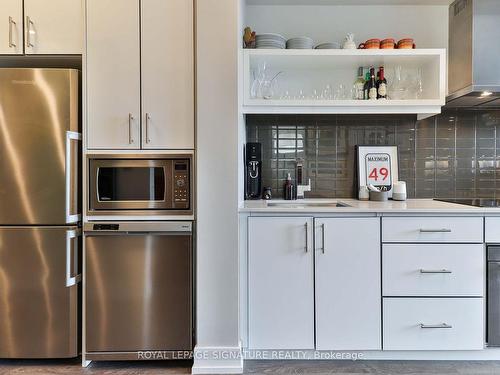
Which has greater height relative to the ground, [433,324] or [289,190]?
[289,190]

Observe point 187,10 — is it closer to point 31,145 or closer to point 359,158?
point 31,145

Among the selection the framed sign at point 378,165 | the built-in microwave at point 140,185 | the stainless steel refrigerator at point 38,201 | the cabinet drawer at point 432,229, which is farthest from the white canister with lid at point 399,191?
the stainless steel refrigerator at point 38,201

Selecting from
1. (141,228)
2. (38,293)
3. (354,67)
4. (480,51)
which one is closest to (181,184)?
(141,228)

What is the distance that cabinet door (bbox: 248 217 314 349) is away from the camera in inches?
74.8

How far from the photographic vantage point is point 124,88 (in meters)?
1.83

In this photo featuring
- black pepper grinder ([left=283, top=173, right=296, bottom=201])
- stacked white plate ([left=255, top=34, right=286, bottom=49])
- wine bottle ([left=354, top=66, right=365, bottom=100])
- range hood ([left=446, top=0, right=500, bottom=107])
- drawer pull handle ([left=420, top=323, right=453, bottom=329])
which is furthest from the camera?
black pepper grinder ([left=283, top=173, right=296, bottom=201])

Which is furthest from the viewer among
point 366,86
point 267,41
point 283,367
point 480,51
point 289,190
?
point 289,190

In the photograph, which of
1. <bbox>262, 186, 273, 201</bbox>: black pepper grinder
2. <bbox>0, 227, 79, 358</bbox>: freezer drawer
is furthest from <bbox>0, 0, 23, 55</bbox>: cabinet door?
<bbox>262, 186, 273, 201</bbox>: black pepper grinder

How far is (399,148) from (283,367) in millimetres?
1725

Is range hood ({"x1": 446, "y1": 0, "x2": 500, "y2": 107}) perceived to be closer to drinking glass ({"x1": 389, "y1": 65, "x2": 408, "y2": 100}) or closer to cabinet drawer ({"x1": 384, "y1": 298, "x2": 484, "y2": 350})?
drinking glass ({"x1": 389, "y1": 65, "x2": 408, "y2": 100})

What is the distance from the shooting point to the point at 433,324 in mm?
1888

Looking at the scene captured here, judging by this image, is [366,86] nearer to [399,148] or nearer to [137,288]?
[399,148]

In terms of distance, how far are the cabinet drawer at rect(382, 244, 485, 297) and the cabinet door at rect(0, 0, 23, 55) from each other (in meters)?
2.34

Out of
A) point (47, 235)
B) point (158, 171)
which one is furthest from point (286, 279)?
point (47, 235)
